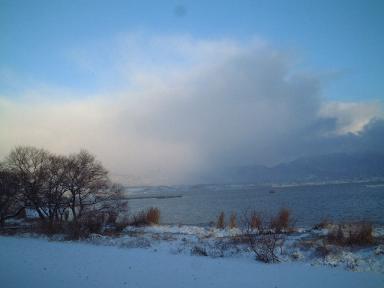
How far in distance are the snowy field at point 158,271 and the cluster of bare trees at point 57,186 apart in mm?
17697

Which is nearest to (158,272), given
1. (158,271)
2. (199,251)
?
(158,271)

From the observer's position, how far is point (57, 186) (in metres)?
32.8

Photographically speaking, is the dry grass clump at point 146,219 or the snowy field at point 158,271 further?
the dry grass clump at point 146,219

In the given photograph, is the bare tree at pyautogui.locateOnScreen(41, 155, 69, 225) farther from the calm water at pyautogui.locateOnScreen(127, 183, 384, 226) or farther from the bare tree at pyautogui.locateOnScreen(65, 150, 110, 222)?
the calm water at pyautogui.locateOnScreen(127, 183, 384, 226)

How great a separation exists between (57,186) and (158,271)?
24777mm

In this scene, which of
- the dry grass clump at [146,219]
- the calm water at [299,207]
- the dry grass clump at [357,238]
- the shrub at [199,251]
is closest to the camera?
the shrub at [199,251]

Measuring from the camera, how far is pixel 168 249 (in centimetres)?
1588

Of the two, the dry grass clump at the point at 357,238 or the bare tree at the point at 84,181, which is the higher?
the bare tree at the point at 84,181

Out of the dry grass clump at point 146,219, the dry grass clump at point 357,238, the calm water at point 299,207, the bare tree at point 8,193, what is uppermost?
the bare tree at point 8,193

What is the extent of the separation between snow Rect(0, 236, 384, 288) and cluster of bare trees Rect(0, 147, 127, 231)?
60.8ft

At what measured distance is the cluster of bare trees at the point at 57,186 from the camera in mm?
32531

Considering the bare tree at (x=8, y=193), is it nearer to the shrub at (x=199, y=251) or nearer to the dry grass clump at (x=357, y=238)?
the shrub at (x=199, y=251)

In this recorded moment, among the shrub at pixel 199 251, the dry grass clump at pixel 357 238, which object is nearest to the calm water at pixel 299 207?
the dry grass clump at pixel 357 238

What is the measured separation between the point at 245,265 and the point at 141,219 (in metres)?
19.0
